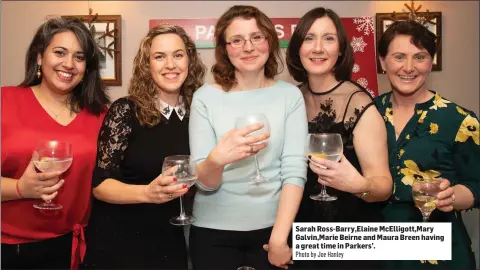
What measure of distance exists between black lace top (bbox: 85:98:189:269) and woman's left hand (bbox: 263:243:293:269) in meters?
0.51

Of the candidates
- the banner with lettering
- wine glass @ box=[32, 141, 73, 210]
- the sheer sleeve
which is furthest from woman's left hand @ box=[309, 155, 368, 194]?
the banner with lettering

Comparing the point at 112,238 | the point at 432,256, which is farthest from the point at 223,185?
the point at 432,256

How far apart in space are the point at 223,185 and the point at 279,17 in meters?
1.62

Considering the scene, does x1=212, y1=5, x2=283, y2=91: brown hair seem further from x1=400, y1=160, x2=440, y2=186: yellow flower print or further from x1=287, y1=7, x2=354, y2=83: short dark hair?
x1=400, y1=160, x2=440, y2=186: yellow flower print

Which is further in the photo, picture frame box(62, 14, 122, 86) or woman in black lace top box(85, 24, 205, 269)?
picture frame box(62, 14, 122, 86)

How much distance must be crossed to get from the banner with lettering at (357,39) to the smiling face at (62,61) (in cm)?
96

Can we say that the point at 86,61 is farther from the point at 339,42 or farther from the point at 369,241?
the point at 369,241

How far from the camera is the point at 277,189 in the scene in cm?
171

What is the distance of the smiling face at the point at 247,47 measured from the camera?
66.9 inches

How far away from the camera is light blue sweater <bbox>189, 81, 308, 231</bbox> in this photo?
1687 millimetres

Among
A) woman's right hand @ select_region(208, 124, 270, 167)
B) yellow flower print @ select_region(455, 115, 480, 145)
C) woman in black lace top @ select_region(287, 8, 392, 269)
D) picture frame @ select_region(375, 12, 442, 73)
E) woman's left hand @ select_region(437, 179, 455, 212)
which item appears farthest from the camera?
picture frame @ select_region(375, 12, 442, 73)

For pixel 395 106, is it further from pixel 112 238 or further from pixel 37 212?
pixel 37 212

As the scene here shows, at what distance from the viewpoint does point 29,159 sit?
1865 millimetres

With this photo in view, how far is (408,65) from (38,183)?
1696 millimetres
